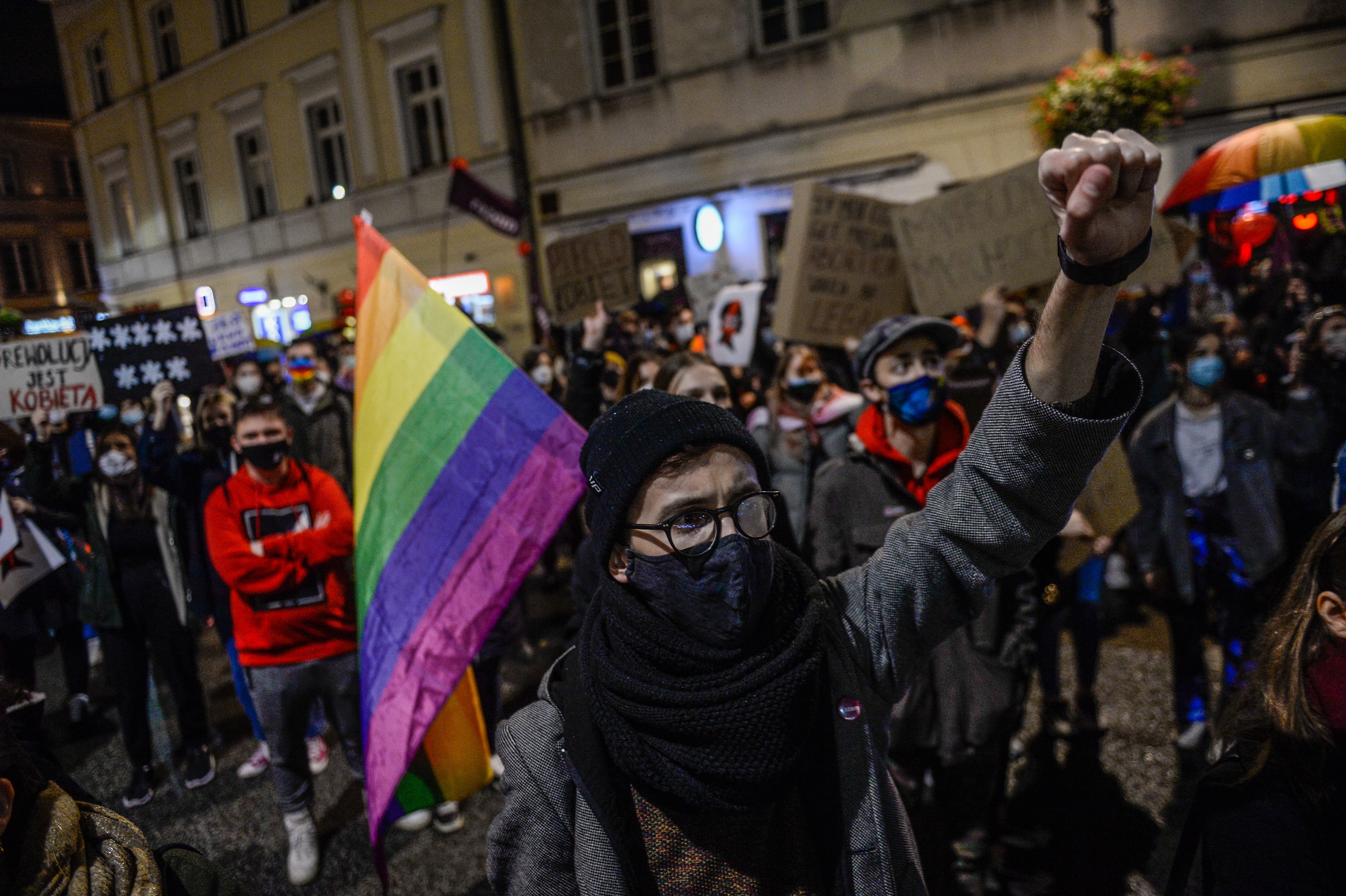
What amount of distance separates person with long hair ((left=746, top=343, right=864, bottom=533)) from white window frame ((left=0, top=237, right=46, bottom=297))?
4289 cm

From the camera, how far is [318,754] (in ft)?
14.3

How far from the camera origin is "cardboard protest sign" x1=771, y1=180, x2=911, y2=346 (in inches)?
181

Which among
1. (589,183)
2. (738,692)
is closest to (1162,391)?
(738,692)

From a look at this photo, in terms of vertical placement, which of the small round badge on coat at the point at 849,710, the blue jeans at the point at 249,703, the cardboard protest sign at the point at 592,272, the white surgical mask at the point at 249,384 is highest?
the cardboard protest sign at the point at 592,272

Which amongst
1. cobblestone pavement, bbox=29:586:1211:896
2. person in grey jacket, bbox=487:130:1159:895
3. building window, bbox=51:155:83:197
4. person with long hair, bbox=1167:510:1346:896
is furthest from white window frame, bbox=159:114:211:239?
person with long hair, bbox=1167:510:1346:896

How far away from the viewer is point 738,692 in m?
1.28

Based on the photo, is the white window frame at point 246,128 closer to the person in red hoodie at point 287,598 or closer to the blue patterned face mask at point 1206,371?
the person in red hoodie at point 287,598

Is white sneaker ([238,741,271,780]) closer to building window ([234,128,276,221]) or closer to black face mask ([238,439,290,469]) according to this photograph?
black face mask ([238,439,290,469])

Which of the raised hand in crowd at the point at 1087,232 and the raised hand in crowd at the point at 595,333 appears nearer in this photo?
the raised hand in crowd at the point at 1087,232

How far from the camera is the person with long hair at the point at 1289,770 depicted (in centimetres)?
126

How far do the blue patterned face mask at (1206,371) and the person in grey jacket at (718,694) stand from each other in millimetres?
3126

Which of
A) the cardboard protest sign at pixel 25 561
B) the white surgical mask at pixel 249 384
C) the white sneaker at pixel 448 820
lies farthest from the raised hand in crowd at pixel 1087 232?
the white surgical mask at pixel 249 384

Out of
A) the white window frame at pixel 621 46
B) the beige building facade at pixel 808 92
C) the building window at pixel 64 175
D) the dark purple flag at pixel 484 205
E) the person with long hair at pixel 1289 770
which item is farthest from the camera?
the building window at pixel 64 175

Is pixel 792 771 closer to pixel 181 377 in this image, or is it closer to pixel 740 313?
pixel 740 313
